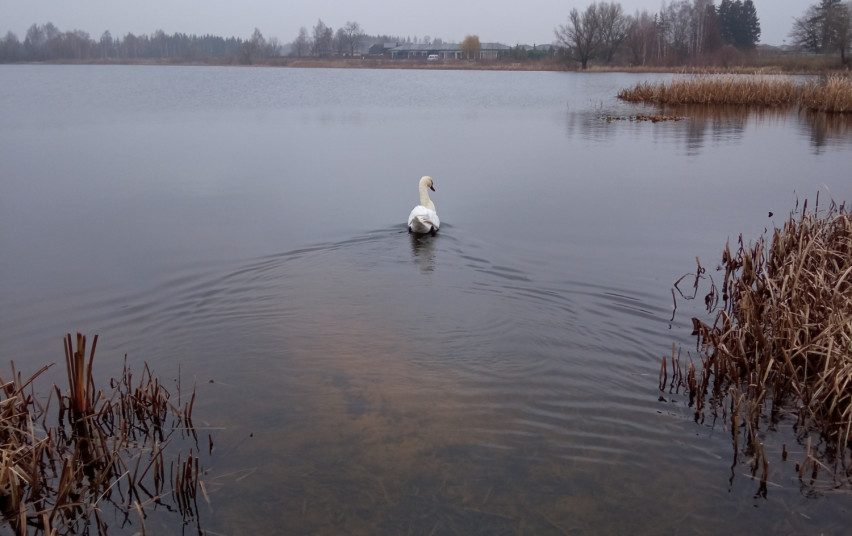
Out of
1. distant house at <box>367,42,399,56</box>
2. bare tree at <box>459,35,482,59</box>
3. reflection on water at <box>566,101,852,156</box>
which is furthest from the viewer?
distant house at <box>367,42,399,56</box>

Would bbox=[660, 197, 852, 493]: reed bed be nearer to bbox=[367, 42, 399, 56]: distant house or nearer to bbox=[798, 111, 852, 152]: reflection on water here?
bbox=[798, 111, 852, 152]: reflection on water

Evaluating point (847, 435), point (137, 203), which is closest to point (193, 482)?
point (847, 435)

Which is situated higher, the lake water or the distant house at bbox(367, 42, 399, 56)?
the distant house at bbox(367, 42, 399, 56)

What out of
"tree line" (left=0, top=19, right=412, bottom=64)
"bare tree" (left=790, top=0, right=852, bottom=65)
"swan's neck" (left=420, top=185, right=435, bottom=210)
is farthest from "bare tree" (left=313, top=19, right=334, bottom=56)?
"swan's neck" (left=420, top=185, right=435, bottom=210)

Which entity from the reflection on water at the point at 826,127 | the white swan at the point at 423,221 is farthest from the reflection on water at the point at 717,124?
the white swan at the point at 423,221

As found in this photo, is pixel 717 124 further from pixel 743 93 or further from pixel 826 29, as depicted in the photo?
pixel 826 29

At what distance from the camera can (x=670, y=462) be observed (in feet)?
16.8

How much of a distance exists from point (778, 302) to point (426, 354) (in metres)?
3.15

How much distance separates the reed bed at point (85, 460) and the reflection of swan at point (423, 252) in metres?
4.76

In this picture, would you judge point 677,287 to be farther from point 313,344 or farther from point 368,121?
point 368,121

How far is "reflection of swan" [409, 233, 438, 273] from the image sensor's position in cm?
994

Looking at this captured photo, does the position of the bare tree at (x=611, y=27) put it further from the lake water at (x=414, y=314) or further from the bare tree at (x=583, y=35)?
the lake water at (x=414, y=314)

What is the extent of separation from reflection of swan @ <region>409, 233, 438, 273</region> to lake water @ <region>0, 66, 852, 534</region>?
0.05 metres

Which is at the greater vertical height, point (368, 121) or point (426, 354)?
point (368, 121)
